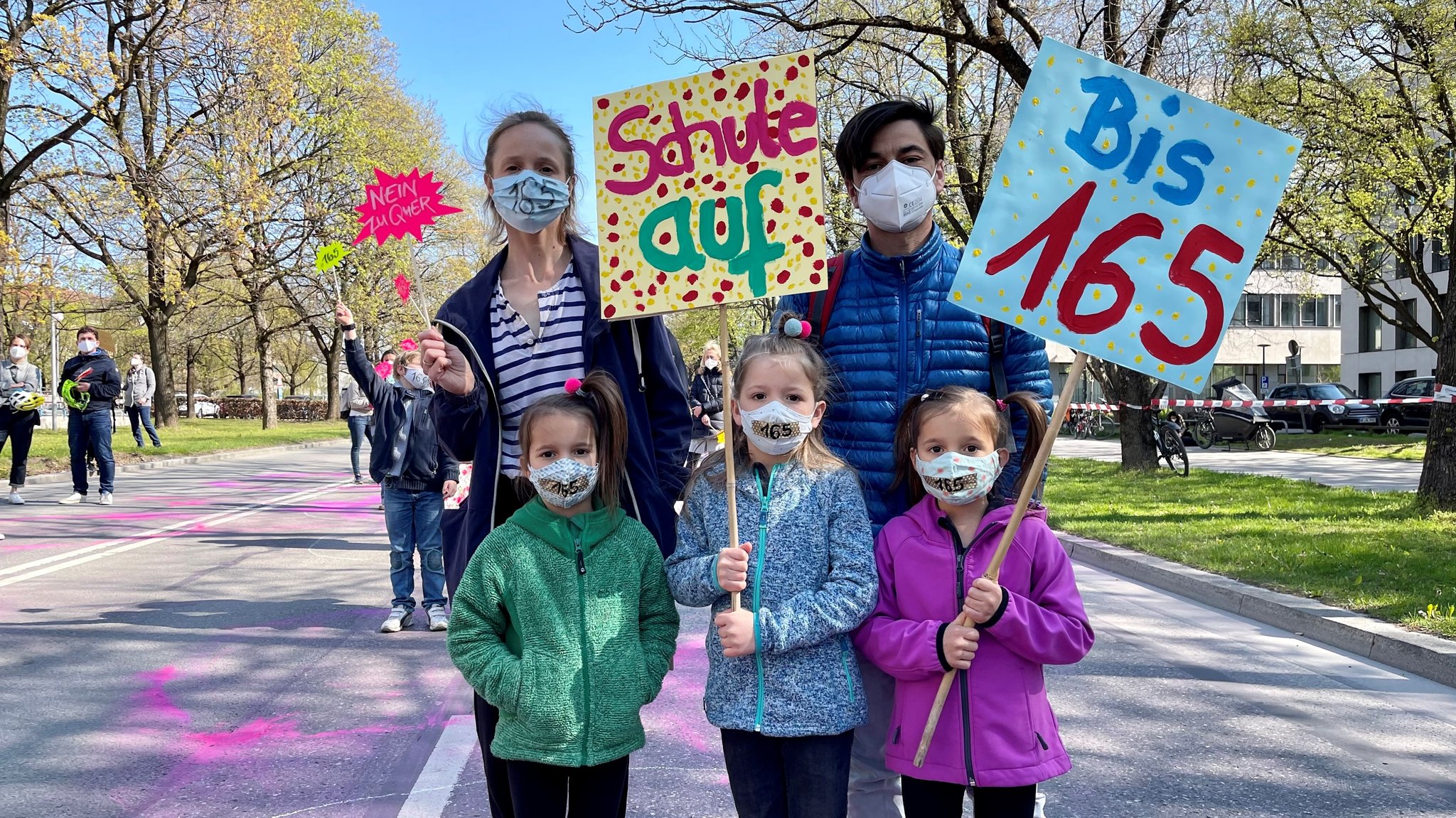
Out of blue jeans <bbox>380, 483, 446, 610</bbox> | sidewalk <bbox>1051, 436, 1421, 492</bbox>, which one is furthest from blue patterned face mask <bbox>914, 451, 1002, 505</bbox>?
sidewalk <bbox>1051, 436, 1421, 492</bbox>

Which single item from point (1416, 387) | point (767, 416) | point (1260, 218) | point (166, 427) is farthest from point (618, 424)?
point (166, 427)

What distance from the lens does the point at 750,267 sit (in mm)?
2473

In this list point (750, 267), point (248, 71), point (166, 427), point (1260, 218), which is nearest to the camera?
point (1260, 218)

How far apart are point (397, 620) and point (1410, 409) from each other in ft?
92.7

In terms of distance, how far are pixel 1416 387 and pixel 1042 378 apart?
97.7 feet

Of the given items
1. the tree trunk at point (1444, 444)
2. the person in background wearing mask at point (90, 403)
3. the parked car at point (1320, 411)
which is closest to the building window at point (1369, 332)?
the parked car at point (1320, 411)

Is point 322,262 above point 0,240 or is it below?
below

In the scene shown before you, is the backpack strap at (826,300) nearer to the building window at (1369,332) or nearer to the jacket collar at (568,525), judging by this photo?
the jacket collar at (568,525)

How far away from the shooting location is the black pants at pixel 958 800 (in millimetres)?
2441

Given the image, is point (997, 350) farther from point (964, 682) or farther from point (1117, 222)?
point (964, 682)

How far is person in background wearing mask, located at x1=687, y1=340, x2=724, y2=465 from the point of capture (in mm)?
11445

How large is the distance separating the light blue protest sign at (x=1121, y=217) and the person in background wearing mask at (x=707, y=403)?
8.68 m

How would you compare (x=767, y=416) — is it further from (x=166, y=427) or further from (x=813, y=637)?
(x=166, y=427)

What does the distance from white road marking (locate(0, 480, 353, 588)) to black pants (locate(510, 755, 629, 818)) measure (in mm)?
6948
